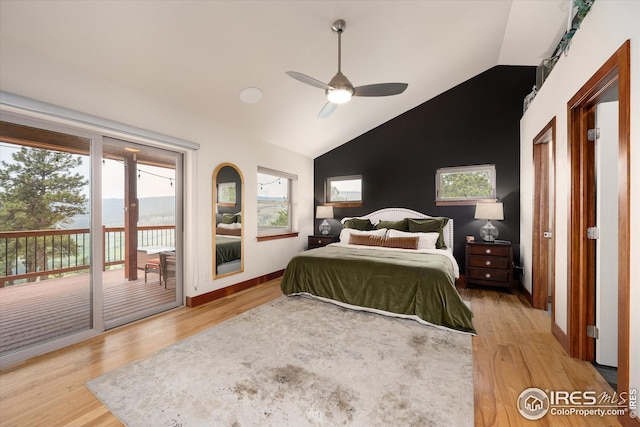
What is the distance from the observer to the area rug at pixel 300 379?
60.8 inches

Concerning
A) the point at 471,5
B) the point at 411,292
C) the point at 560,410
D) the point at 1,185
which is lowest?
the point at 560,410

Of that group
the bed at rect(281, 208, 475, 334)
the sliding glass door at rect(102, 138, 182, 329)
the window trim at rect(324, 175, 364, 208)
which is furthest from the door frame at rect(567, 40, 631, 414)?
the sliding glass door at rect(102, 138, 182, 329)

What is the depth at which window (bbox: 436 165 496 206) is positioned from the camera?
443cm

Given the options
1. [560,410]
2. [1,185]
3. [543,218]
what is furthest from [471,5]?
[1,185]

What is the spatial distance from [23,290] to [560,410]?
4100mm

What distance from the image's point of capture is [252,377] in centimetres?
190

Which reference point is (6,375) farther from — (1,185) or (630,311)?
(630,311)

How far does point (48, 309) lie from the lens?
2537 millimetres

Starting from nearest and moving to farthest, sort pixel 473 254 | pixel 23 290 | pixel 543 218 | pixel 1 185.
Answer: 1. pixel 1 185
2. pixel 23 290
3. pixel 543 218
4. pixel 473 254

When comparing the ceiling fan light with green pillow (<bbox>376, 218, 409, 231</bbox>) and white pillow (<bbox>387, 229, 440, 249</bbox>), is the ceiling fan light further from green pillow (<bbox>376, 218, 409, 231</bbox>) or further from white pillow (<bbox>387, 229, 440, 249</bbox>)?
green pillow (<bbox>376, 218, 409, 231</bbox>)

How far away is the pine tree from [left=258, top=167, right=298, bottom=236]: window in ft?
7.97

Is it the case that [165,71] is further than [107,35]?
Yes

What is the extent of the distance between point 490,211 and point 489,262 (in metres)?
A: 0.75

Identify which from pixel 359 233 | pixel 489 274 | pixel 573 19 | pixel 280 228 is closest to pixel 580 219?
pixel 573 19
